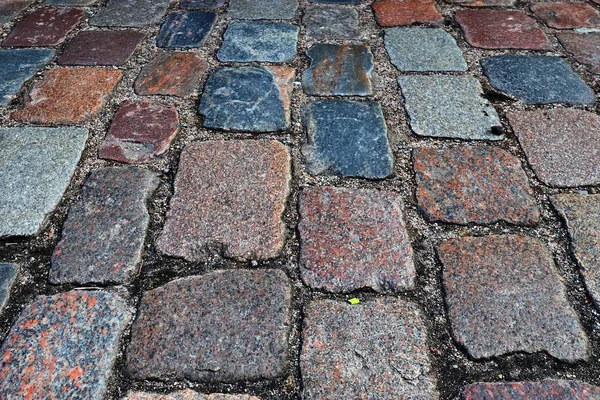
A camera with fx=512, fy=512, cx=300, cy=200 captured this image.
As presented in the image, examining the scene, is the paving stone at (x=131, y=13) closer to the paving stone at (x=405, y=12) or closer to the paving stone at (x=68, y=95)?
the paving stone at (x=68, y=95)

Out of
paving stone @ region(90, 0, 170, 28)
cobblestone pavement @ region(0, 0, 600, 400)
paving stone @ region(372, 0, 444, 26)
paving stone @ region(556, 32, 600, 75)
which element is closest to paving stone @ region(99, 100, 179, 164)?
cobblestone pavement @ region(0, 0, 600, 400)

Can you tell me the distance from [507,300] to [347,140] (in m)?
0.66

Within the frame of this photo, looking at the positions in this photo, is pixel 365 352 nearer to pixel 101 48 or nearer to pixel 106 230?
pixel 106 230


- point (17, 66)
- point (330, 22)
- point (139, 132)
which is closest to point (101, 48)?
point (17, 66)

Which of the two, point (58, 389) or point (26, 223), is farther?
point (26, 223)

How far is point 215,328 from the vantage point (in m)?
1.11

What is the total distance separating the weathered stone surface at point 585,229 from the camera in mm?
1212

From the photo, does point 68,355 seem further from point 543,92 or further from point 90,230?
point 543,92

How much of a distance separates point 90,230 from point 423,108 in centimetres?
109

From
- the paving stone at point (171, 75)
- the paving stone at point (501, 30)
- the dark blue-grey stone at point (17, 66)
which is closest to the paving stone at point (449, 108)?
the paving stone at point (501, 30)

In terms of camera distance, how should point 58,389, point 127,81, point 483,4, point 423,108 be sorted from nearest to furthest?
1. point 58,389
2. point 423,108
3. point 127,81
4. point 483,4

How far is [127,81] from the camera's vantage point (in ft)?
6.05

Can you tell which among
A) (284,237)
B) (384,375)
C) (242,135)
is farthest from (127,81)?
(384,375)

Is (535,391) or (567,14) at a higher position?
(567,14)
